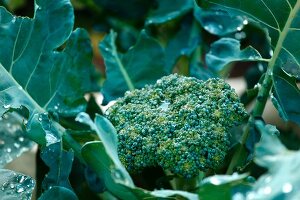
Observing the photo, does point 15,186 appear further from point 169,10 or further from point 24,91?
point 169,10

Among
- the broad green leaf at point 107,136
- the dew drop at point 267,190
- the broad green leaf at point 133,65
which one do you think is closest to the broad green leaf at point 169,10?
the broad green leaf at point 133,65

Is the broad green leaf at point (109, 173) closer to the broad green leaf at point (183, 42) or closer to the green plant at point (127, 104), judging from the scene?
the green plant at point (127, 104)

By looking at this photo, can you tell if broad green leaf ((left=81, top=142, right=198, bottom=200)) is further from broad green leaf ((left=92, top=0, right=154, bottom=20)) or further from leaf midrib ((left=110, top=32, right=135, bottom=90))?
broad green leaf ((left=92, top=0, right=154, bottom=20))

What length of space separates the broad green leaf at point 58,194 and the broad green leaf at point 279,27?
33 cm

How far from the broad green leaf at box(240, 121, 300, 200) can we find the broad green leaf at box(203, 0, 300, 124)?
313mm

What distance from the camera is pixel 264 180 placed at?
58 cm

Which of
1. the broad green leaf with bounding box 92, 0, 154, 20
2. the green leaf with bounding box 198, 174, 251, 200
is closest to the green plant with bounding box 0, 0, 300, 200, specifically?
the green leaf with bounding box 198, 174, 251, 200

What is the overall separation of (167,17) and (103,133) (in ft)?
1.86

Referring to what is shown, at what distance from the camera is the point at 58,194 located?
2.74 feet

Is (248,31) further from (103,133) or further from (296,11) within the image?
(103,133)

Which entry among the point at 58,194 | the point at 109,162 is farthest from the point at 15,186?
the point at 109,162

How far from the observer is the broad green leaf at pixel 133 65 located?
40.3 inches

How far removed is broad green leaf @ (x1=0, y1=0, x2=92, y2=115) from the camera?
0.89 metres

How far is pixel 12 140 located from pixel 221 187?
1.61 ft
